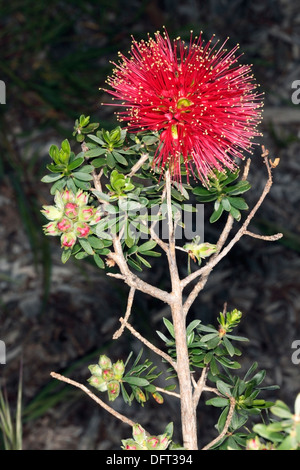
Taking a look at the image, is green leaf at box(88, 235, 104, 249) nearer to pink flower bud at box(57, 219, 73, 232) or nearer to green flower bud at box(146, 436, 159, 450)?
pink flower bud at box(57, 219, 73, 232)

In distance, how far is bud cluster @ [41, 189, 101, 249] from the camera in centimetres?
52

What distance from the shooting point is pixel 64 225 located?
1.71 feet

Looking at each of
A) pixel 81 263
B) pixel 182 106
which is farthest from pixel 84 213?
pixel 81 263

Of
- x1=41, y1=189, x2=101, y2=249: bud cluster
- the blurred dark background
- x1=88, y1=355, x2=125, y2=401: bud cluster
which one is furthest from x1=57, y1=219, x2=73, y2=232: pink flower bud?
the blurred dark background

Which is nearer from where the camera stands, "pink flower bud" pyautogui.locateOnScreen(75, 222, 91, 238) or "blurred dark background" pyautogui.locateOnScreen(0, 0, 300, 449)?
"pink flower bud" pyautogui.locateOnScreen(75, 222, 91, 238)

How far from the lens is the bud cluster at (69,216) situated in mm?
522

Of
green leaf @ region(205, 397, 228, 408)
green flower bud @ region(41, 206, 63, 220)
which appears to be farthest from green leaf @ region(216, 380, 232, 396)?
green flower bud @ region(41, 206, 63, 220)

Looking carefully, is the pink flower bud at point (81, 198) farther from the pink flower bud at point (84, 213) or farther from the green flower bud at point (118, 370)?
the green flower bud at point (118, 370)

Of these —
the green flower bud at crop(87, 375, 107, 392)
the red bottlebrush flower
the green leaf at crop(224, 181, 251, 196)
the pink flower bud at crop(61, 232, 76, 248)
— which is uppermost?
the red bottlebrush flower

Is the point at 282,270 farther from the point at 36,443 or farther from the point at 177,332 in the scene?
the point at 177,332

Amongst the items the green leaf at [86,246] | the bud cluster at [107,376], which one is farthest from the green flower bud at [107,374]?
the green leaf at [86,246]

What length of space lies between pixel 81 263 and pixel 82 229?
960mm

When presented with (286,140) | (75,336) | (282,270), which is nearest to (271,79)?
(286,140)

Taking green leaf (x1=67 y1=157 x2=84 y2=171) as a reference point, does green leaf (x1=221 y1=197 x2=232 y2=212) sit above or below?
below
